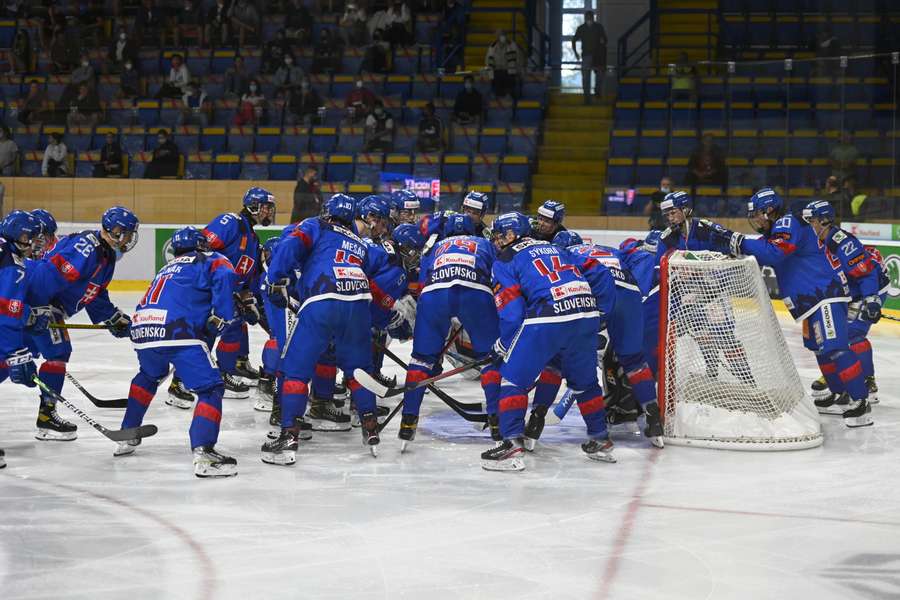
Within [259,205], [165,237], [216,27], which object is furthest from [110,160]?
[259,205]

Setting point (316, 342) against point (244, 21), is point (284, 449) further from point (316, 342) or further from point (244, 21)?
point (244, 21)

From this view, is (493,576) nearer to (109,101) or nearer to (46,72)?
(109,101)

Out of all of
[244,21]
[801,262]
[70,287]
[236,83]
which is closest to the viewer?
[70,287]

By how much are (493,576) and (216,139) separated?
9.70 meters

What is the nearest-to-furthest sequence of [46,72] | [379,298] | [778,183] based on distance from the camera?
[379,298], [778,183], [46,72]

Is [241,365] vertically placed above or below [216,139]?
below

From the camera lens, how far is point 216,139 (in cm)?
1272

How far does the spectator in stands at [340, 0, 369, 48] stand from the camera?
14.3 m

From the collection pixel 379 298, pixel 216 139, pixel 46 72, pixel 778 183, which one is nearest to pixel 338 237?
pixel 379 298

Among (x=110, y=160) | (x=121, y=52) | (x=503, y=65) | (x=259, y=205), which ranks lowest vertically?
(x=259, y=205)

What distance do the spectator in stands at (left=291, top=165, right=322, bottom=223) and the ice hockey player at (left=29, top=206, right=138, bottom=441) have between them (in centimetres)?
559

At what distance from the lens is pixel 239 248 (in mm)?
6688

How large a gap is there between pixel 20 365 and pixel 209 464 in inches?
40.5

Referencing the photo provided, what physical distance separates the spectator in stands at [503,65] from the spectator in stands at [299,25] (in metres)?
2.21
